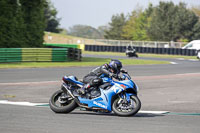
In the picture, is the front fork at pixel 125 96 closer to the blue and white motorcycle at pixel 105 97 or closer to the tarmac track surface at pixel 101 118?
the blue and white motorcycle at pixel 105 97

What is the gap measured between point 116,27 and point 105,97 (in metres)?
119

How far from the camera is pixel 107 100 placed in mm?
9758

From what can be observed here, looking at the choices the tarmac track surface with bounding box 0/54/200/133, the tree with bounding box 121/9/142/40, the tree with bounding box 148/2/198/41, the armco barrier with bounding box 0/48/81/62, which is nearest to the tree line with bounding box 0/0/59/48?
the armco barrier with bounding box 0/48/81/62

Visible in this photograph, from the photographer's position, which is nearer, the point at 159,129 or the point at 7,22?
the point at 159,129

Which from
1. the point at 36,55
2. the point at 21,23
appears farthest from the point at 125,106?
the point at 21,23

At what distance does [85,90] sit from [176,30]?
80082mm

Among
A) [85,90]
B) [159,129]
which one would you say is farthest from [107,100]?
[159,129]

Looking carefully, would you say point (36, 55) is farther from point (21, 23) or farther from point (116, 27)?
point (116, 27)

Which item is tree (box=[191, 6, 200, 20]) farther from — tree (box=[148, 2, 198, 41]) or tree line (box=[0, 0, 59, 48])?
tree line (box=[0, 0, 59, 48])

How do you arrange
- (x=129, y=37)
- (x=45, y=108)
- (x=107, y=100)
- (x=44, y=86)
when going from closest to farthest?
(x=107, y=100)
(x=45, y=108)
(x=44, y=86)
(x=129, y=37)

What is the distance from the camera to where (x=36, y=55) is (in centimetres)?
3372

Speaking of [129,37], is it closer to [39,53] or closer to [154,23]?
[154,23]

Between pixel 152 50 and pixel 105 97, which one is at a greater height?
pixel 105 97

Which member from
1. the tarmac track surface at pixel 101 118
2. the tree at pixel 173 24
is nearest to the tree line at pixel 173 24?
the tree at pixel 173 24
